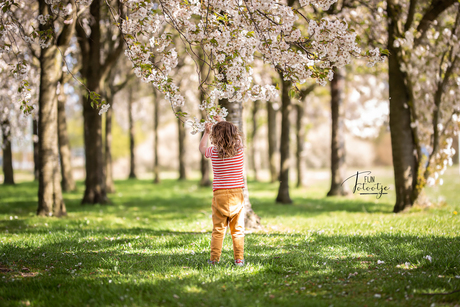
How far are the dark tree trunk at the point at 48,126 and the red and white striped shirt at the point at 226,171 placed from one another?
580cm

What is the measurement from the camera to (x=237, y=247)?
4.48 metres

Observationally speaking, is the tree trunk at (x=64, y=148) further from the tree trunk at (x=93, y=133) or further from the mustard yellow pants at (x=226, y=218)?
the mustard yellow pants at (x=226, y=218)

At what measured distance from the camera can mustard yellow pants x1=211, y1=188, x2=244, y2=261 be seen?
4.45 m

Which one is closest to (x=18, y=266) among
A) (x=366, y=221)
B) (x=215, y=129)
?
(x=215, y=129)

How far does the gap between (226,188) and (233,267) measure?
96 cm

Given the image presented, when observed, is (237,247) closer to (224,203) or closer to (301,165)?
(224,203)

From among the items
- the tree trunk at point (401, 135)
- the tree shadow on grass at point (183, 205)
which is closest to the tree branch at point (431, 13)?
the tree trunk at point (401, 135)

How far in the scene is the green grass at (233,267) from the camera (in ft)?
11.6

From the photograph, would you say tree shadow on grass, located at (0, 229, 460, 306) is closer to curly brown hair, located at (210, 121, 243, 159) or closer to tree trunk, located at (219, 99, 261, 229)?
tree trunk, located at (219, 99, 261, 229)

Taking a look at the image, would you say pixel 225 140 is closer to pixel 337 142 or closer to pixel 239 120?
pixel 239 120

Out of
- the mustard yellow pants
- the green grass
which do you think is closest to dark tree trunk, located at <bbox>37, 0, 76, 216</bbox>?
the green grass

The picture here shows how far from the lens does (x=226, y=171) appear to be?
4.54 metres

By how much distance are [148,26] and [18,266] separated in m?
3.81

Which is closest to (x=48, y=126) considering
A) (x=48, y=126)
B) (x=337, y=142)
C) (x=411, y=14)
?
(x=48, y=126)
